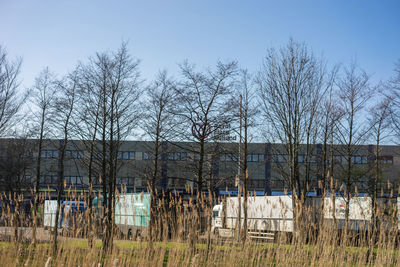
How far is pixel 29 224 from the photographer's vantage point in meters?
9.26

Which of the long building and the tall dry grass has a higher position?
the long building

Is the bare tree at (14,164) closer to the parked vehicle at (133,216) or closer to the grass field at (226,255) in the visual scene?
the parked vehicle at (133,216)

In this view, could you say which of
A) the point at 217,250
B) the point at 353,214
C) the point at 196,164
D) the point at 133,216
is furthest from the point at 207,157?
the point at 133,216

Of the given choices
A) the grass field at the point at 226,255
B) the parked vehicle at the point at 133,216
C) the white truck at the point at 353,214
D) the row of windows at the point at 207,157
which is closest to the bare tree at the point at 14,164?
the row of windows at the point at 207,157

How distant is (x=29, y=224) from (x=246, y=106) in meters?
8.54

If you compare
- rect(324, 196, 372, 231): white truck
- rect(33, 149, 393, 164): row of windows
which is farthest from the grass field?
rect(33, 149, 393, 164): row of windows

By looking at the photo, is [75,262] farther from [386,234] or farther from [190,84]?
[190,84]

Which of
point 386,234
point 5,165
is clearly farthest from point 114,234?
point 5,165

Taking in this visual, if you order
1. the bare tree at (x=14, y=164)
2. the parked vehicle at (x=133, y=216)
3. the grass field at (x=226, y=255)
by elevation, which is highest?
the bare tree at (x=14, y=164)

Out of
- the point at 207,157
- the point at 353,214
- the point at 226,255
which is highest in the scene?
the point at 207,157

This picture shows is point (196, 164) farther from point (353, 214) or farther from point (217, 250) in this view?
point (217, 250)

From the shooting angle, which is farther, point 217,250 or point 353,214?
point 353,214

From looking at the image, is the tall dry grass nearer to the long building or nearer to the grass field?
the grass field

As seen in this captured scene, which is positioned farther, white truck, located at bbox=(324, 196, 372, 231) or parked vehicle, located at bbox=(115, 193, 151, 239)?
white truck, located at bbox=(324, 196, 372, 231)
